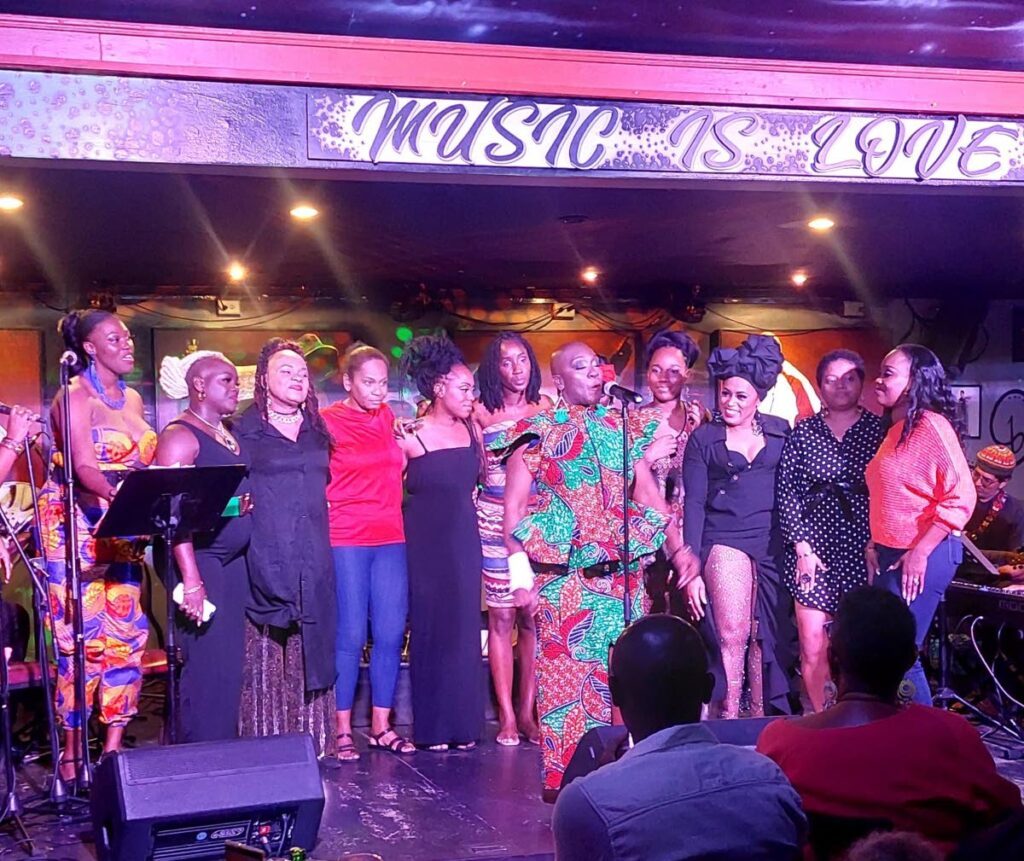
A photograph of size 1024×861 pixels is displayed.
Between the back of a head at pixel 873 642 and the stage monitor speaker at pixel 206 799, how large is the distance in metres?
2.13

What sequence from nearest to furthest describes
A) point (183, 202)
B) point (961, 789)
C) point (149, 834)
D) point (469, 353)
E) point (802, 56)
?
point (961, 789)
point (149, 834)
point (802, 56)
point (183, 202)
point (469, 353)

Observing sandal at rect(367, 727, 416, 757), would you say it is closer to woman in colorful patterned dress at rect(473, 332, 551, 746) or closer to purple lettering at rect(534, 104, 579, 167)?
woman in colorful patterned dress at rect(473, 332, 551, 746)

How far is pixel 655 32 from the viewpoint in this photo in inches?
194

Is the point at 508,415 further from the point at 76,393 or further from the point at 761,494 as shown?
the point at 76,393

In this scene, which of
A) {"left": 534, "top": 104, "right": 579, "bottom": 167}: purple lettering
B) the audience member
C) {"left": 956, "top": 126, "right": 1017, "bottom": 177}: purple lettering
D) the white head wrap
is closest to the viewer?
the audience member

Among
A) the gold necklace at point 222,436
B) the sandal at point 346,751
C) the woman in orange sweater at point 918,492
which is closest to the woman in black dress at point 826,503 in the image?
the woman in orange sweater at point 918,492

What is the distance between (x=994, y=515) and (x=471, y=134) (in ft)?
14.7

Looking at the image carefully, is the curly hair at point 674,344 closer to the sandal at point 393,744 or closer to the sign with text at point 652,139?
the sign with text at point 652,139

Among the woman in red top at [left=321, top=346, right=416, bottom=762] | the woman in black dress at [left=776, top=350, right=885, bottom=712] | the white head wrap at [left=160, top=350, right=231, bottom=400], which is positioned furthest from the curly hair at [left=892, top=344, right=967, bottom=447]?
the white head wrap at [left=160, top=350, right=231, bottom=400]

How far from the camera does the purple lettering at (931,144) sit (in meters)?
5.51

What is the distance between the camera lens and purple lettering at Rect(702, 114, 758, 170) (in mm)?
5285

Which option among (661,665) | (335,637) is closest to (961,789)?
(661,665)

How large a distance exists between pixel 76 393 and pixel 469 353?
538 cm

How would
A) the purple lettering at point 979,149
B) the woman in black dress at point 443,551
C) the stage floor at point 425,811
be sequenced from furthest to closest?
the woman in black dress at point 443,551, the purple lettering at point 979,149, the stage floor at point 425,811
